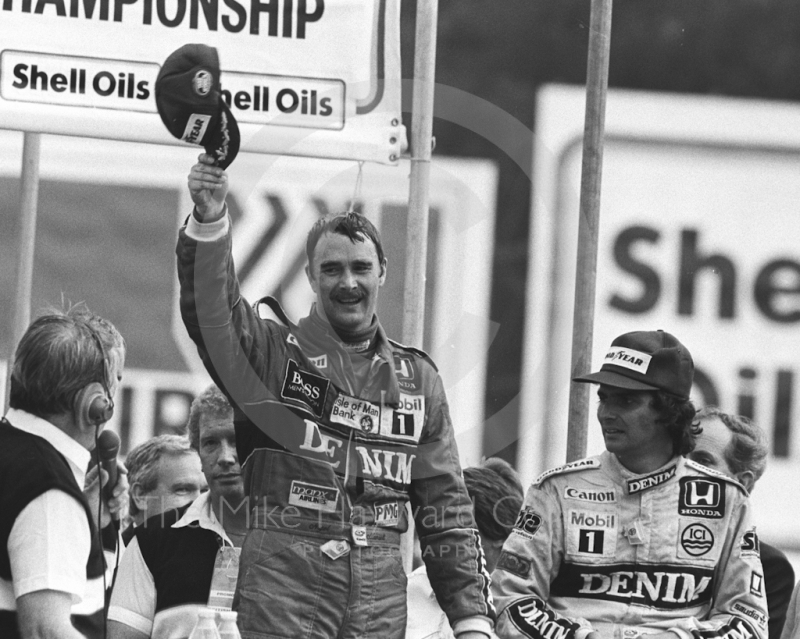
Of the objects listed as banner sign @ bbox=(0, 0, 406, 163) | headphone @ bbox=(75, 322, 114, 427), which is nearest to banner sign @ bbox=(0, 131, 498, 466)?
banner sign @ bbox=(0, 0, 406, 163)

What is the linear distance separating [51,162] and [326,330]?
2135mm

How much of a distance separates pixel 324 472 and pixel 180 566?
0.48m

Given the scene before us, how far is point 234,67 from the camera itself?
149 inches

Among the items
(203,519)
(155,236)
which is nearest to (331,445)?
(203,519)

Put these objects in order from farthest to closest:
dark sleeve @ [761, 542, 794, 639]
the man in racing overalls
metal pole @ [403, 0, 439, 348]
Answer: dark sleeve @ [761, 542, 794, 639]
metal pole @ [403, 0, 439, 348]
the man in racing overalls

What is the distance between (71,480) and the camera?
245 centimetres

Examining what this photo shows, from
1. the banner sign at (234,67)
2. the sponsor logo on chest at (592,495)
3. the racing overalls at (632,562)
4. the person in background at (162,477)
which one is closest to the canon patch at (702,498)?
the racing overalls at (632,562)

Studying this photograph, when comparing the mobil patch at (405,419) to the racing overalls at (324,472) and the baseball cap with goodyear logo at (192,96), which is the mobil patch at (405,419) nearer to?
the racing overalls at (324,472)

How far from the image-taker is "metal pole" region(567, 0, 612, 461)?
374 centimetres

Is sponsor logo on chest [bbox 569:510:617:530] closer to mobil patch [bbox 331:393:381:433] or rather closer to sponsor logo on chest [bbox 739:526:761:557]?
sponsor logo on chest [bbox 739:526:761:557]

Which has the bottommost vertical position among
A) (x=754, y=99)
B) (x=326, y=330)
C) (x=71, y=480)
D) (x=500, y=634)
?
(x=500, y=634)

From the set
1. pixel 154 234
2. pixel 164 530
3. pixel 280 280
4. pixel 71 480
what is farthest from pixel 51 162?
pixel 71 480

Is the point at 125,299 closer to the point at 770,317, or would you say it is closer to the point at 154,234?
the point at 154,234

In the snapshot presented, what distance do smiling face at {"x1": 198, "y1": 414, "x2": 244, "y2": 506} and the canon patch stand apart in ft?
3.46
